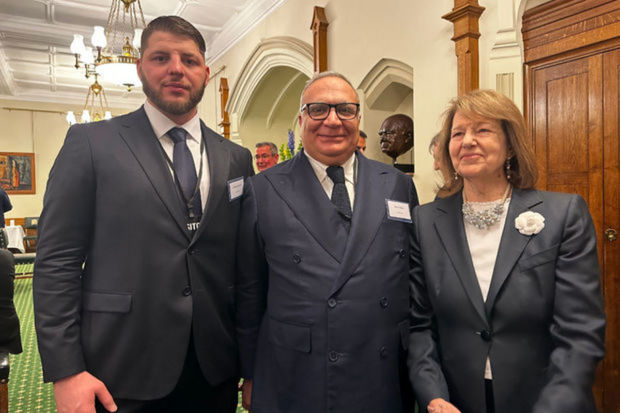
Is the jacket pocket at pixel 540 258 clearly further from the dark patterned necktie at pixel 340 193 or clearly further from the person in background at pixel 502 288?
the dark patterned necktie at pixel 340 193

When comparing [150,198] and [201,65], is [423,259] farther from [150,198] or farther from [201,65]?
[201,65]

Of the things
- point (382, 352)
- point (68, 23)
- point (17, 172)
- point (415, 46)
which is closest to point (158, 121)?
point (382, 352)

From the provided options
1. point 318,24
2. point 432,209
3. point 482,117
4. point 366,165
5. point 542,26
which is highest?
point 318,24

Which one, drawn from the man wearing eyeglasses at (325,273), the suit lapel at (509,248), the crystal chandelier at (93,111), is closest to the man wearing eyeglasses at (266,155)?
the crystal chandelier at (93,111)

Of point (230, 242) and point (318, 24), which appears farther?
point (318, 24)

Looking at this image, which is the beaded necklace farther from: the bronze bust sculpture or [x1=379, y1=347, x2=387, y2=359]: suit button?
the bronze bust sculpture

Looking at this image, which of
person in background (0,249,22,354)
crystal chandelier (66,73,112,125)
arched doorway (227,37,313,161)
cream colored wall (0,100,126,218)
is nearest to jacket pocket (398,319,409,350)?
person in background (0,249,22,354)

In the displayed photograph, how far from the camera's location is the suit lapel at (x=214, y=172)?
144 centimetres

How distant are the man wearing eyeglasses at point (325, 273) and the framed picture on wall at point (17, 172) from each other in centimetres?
1195

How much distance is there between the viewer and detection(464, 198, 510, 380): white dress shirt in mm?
1369

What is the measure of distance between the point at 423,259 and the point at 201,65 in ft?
3.32

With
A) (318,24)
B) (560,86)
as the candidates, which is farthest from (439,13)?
(318,24)

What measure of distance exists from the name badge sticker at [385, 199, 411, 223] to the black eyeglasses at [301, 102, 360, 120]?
1.07 ft

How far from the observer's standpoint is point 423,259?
149cm
